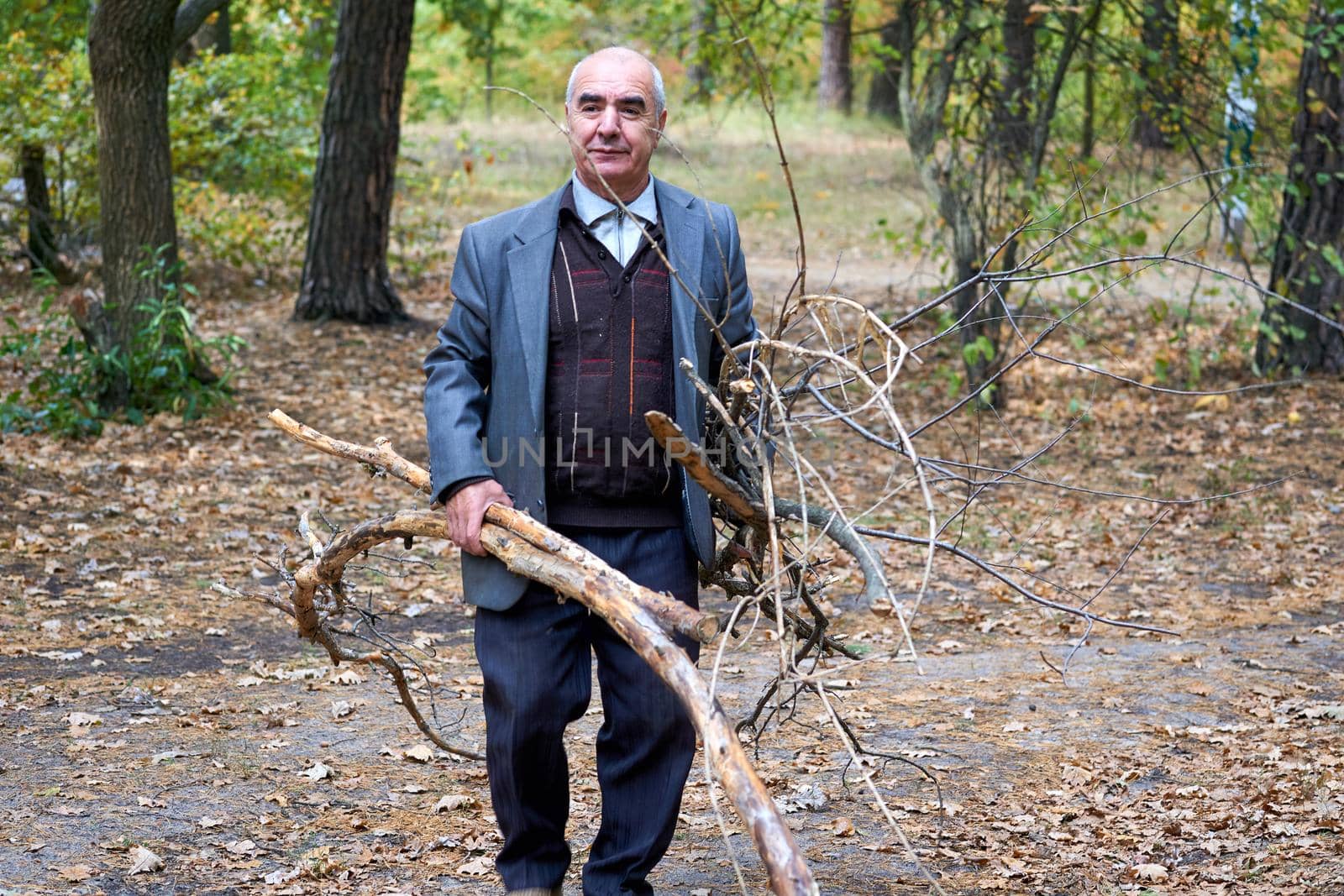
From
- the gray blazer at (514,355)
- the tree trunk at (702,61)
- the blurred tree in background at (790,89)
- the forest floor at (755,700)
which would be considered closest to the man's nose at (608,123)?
the gray blazer at (514,355)

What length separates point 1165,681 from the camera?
5.86 m

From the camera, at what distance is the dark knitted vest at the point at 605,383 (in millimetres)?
3332

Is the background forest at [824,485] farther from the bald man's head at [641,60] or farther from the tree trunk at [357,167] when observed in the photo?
the bald man's head at [641,60]

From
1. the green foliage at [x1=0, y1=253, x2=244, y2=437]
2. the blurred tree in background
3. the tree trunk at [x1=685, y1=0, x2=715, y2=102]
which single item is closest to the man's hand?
the blurred tree in background

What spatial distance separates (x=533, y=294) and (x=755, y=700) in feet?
9.22

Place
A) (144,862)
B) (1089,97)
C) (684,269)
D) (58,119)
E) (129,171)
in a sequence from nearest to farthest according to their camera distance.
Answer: (684,269) < (144,862) < (129,171) < (1089,97) < (58,119)

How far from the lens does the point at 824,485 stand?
2691 millimetres

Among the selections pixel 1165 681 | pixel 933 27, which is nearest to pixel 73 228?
pixel 933 27

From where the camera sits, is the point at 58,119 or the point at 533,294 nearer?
the point at 533,294

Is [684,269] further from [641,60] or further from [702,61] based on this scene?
[702,61]

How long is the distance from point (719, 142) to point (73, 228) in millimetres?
13298

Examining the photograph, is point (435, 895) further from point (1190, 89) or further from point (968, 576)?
point (1190, 89)

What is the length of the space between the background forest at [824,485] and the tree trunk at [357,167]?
4cm

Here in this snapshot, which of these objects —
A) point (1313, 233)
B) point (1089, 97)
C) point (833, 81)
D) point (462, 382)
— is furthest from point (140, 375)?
point (833, 81)
